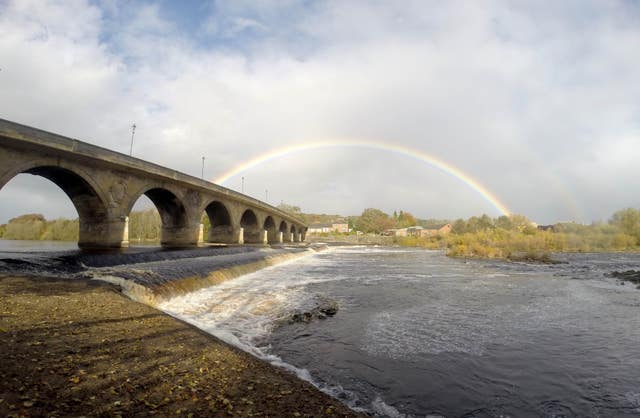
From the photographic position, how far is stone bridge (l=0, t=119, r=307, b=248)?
66.6 ft

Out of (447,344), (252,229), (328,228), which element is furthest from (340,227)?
(447,344)

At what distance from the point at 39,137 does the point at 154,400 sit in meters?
22.5

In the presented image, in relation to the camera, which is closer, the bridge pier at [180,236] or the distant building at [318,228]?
the bridge pier at [180,236]

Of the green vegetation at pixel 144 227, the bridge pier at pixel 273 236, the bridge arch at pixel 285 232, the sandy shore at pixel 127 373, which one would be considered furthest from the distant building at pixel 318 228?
the sandy shore at pixel 127 373

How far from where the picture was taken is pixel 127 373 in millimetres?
4477

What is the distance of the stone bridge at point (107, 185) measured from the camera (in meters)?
20.3

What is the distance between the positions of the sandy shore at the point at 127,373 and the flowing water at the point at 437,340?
1400 mm

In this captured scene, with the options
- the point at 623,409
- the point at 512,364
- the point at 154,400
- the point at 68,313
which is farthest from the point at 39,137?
the point at 623,409

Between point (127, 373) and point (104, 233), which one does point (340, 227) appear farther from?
point (127, 373)

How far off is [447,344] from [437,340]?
344 mm

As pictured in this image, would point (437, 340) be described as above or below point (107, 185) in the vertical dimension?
below

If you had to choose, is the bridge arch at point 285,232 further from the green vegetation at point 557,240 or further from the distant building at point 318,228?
the distant building at point 318,228

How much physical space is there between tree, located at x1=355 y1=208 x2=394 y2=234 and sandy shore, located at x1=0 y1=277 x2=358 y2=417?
173m

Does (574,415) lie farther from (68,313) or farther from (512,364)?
(68,313)
